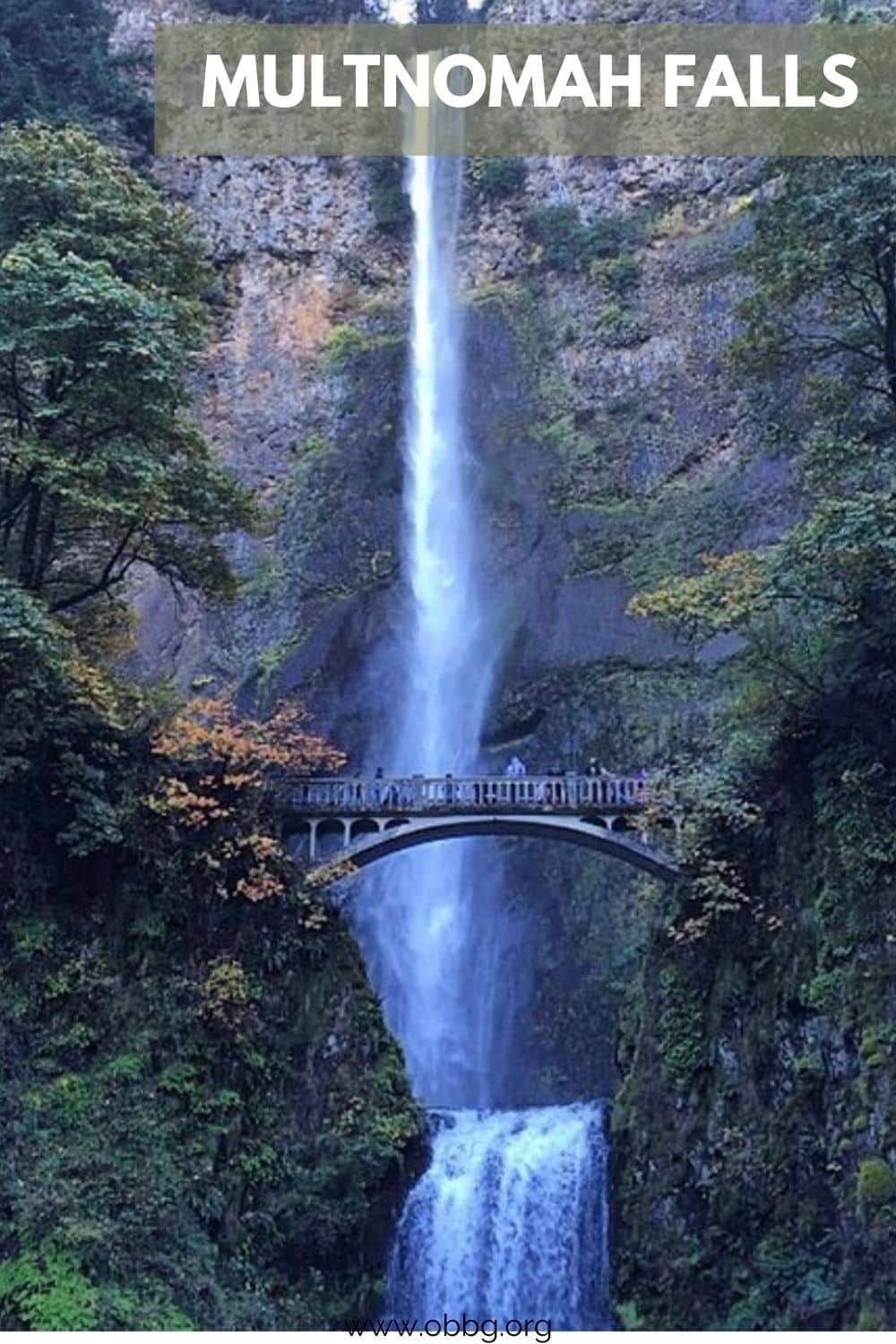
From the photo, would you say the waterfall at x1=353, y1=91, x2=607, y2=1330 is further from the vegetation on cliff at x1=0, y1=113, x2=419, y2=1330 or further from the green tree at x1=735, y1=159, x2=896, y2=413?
the green tree at x1=735, y1=159, x2=896, y2=413

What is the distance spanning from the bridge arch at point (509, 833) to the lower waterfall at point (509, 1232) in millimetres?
4049

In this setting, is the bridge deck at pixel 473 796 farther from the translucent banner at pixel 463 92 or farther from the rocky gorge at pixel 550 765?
the translucent banner at pixel 463 92

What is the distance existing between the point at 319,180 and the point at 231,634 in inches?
701

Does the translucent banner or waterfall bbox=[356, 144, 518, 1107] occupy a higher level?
the translucent banner

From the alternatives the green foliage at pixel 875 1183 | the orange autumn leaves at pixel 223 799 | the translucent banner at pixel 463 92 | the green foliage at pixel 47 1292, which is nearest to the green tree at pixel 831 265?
the orange autumn leaves at pixel 223 799

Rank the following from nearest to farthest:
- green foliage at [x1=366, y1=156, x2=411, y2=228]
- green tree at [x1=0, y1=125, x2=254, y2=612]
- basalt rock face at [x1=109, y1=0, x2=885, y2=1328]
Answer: basalt rock face at [x1=109, y1=0, x2=885, y2=1328] → green tree at [x1=0, y1=125, x2=254, y2=612] → green foliage at [x1=366, y1=156, x2=411, y2=228]

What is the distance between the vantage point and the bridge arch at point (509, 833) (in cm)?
1880

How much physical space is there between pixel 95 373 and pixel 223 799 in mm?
5998

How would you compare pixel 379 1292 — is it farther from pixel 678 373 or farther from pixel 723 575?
pixel 678 373

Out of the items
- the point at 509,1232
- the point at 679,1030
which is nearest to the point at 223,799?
the point at 679,1030

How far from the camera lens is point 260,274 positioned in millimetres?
38812

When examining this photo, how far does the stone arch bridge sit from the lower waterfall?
422 cm

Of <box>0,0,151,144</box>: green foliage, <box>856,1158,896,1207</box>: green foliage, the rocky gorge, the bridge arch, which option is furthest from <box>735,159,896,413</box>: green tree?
<box>0,0,151,144</box>: green foliage

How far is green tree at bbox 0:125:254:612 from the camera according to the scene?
54.3 ft
